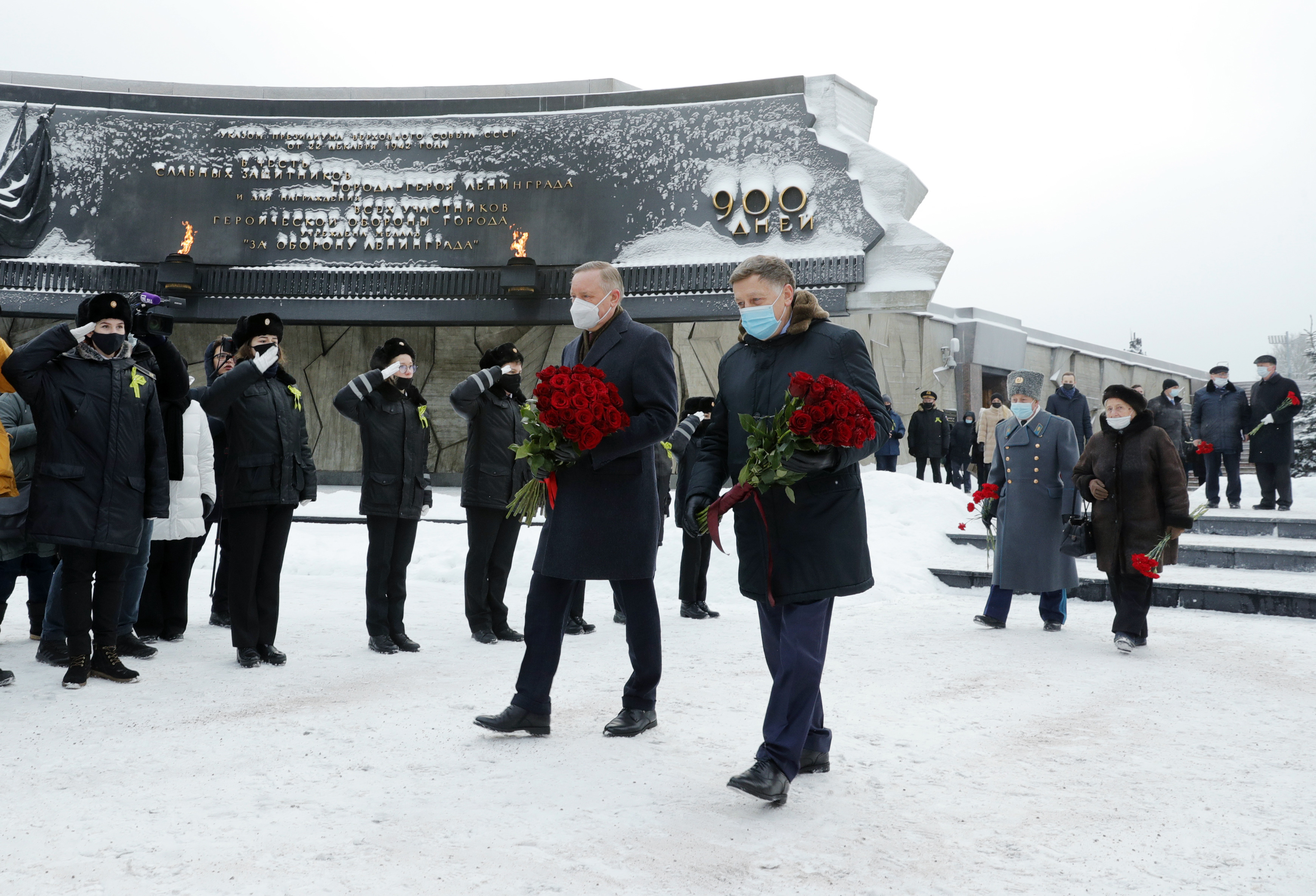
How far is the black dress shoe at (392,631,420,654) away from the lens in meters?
5.46

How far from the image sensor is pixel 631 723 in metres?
3.66

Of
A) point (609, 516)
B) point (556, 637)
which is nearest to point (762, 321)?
point (609, 516)

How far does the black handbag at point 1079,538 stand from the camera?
6320 millimetres

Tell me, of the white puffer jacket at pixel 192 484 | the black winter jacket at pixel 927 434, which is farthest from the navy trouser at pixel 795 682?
the black winter jacket at pixel 927 434

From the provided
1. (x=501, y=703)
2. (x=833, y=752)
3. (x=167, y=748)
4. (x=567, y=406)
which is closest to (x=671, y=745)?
(x=833, y=752)

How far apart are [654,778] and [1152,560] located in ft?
13.2

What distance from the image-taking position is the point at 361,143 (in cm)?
1501

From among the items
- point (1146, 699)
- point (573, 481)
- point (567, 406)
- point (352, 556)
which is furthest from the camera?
point (352, 556)

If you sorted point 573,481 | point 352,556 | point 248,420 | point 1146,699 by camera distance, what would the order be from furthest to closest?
point 352,556 < point 248,420 < point 1146,699 < point 573,481

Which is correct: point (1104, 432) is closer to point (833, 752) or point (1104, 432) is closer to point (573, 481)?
point (833, 752)

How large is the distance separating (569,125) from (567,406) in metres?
12.1

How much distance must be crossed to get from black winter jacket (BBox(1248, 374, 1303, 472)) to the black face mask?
12.1m

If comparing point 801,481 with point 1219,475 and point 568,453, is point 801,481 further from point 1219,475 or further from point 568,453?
point 1219,475

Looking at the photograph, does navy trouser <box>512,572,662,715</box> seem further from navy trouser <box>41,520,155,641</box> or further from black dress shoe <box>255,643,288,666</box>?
navy trouser <box>41,520,155,641</box>
